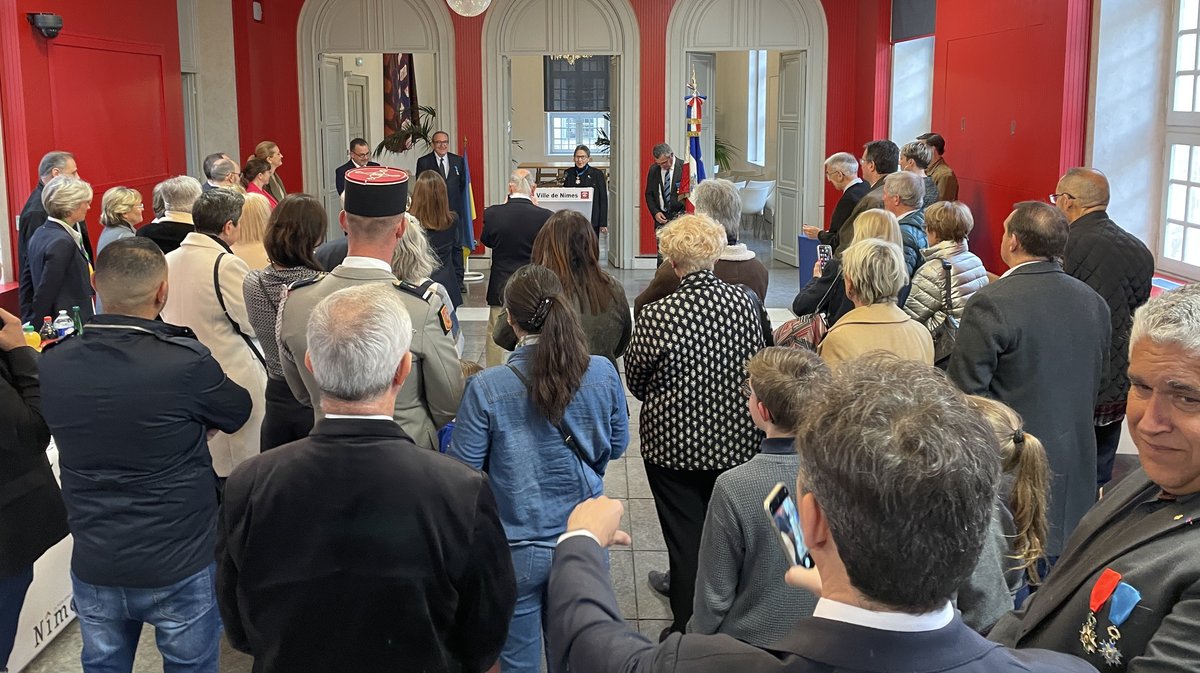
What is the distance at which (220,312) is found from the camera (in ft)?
12.8

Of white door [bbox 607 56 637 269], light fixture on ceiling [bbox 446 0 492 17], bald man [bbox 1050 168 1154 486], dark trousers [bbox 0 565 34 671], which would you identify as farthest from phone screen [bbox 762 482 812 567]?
white door [bbox 607 56 637 269]

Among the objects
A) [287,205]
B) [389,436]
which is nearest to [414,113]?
[287,205]

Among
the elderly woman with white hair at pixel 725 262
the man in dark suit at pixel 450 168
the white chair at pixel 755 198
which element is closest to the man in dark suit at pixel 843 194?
the elderly woman with white hair at pixel 725 262

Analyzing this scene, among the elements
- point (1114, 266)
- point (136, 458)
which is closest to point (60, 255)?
point (136, 458)

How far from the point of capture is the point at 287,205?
139 inches

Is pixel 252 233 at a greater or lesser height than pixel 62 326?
greater

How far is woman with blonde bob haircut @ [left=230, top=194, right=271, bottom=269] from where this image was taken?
4363 mm

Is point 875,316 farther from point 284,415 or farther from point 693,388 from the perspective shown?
point 284,415

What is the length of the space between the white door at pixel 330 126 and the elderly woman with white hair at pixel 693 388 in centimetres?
1030

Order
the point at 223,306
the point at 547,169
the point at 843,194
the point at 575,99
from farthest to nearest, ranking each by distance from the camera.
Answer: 1. the point at 575,99
2. the point at 547,169
3. the point at 843,194
4. the point at 223,306

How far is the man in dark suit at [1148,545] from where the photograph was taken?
4.88 ft

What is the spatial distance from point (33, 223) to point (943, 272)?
4.99 metres

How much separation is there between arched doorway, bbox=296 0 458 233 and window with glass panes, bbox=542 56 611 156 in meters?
7.21

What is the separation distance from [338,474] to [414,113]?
50.3ft
